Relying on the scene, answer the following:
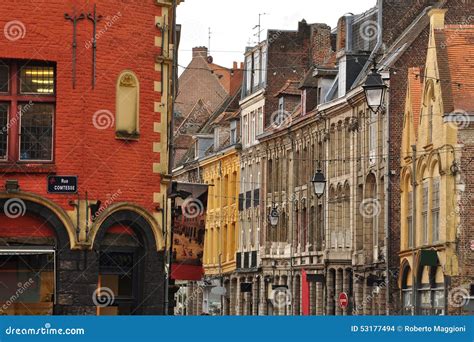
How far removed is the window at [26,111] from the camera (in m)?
28.3

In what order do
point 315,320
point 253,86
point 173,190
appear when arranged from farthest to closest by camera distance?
point 253,86
point 173,190
point 315,320

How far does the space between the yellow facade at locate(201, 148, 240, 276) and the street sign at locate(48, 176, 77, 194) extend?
63.7 m

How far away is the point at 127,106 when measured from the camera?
2933cm

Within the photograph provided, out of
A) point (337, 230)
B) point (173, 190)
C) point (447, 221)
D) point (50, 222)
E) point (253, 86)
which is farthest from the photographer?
point (253, 86)

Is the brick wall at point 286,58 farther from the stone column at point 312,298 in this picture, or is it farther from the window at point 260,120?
the stone column at point 312,298

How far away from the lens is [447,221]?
2127 inches

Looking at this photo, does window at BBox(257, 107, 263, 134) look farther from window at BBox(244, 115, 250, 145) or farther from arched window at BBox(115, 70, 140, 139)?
arched window at BBox(115, 70, 140, 139)

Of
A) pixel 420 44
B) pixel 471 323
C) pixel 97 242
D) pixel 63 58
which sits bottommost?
pixel 471 323

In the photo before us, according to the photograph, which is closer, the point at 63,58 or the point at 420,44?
the point at 63,58

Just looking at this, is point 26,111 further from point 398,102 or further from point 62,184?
point 398,102

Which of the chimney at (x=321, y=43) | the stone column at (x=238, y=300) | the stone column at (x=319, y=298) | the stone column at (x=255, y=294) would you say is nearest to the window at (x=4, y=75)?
the stone column at (x=319, y=298)

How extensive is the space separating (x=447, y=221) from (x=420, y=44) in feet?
38.3

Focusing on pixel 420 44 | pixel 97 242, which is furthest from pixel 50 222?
pixel 420 44

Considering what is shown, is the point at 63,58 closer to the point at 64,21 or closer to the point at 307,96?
the point at 64,21
